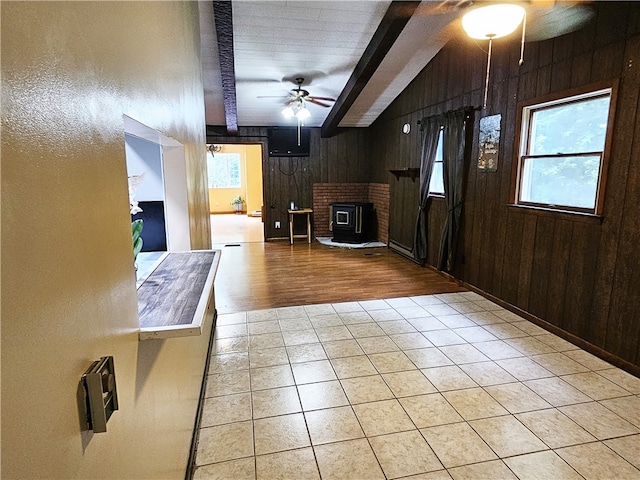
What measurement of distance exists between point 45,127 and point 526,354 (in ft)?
10.6

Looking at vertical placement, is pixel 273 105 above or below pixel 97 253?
above

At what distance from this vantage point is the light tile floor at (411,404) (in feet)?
5.95

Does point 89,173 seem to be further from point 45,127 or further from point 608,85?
point 608,85

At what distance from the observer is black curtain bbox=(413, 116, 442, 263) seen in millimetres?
5098

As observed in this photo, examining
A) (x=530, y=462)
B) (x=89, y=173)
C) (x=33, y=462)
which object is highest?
(x=89, y=173)

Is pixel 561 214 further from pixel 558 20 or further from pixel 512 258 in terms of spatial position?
pixel 558 20

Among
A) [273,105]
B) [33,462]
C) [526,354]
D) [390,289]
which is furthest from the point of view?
[273,105]

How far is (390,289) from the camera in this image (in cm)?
447

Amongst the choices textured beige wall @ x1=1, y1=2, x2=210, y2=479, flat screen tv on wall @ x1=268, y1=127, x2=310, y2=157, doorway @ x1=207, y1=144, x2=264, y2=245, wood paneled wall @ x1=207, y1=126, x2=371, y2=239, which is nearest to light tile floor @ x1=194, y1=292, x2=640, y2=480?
textured beige wall @ x1=1, y1=2, x2=210, y2=479

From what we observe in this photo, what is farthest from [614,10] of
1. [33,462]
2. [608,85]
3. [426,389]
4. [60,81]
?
[33,462]

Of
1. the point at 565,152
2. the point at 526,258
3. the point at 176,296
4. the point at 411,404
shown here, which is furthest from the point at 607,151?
the point at 176,296

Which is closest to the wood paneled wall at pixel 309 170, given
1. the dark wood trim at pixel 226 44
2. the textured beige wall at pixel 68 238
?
the dark wood trim at pixel 226 44

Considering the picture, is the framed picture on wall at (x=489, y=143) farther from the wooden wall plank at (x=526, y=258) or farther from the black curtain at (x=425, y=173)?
the black curtain at (x=425, y=173)

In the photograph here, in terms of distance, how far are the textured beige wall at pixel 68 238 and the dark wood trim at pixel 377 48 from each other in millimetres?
3004
